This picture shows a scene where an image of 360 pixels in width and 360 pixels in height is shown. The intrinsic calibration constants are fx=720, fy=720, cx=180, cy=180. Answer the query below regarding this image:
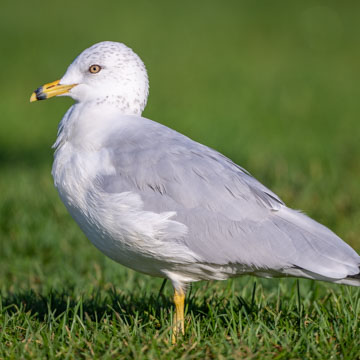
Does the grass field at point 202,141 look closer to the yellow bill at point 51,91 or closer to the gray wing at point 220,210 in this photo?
the gray wing at point 220,210

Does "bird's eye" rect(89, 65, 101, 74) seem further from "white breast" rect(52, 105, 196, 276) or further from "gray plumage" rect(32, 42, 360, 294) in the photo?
"white breast" rect(52, 105, 196, 276)

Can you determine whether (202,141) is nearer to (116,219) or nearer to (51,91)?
(51,91)

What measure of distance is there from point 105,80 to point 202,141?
5811 millimetres

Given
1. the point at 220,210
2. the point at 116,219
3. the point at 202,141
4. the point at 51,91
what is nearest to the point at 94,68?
the point at 51,91

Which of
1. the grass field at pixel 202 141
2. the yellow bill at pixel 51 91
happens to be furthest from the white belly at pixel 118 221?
the yellow bill at pixel 51 91

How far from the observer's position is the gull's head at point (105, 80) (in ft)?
14.6

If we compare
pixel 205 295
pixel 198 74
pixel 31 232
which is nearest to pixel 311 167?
pixel 31 232

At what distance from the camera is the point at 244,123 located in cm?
1146

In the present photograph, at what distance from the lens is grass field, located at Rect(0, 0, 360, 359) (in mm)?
4012

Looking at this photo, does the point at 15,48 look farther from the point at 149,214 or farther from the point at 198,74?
the point at 149,214

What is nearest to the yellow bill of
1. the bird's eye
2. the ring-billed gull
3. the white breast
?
the bird's eye

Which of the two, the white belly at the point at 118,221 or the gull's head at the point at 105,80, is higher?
the gull's head at the point at 105,80

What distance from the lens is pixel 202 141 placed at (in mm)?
10195

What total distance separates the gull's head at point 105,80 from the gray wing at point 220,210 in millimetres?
364
